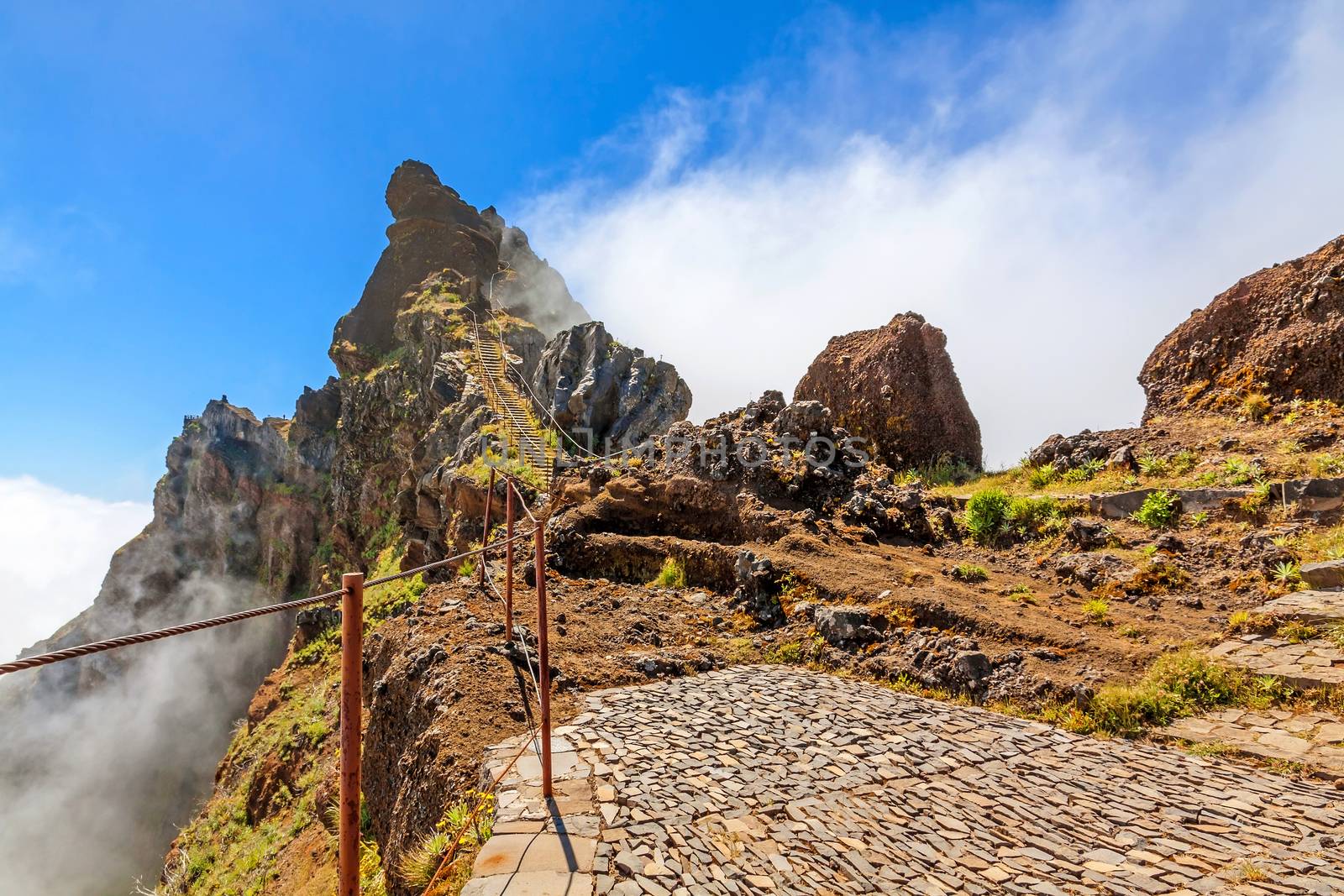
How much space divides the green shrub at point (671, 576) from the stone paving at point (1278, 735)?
760 centimetres

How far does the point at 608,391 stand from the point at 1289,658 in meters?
23.3

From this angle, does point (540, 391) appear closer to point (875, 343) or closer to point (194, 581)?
point (875, 343)

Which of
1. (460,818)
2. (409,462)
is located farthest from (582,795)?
(409,462)

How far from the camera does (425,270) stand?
46.6 metres

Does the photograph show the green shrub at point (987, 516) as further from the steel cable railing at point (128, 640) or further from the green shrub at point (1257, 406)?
the steel cable railing at point (128, 640)

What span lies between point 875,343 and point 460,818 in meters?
16.5

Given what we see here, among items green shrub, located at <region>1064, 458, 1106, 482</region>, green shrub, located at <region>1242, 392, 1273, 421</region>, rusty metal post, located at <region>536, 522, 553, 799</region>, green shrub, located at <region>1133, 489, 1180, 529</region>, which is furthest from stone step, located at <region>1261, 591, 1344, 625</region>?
rusty metal post, located at <region>536, 522, 553, 799</region>

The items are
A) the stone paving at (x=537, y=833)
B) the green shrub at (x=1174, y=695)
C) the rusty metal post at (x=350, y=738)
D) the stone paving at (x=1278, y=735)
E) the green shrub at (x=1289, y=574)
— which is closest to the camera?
the rusty metal post at (x=350, y=738)

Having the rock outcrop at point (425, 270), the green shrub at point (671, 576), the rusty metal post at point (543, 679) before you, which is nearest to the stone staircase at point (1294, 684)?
the rusty metal post at point (543, 679)

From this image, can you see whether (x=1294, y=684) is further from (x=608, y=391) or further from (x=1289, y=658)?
(x=608, y=391)

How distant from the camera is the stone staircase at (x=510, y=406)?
21969mm

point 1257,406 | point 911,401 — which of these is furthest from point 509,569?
point 1257,406

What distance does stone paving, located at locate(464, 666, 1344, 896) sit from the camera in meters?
4.17

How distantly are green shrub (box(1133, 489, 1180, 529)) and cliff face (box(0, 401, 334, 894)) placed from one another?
42.5m
